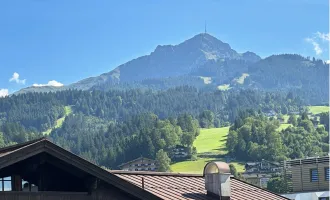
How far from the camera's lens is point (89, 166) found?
17.9 meters

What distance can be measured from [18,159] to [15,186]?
2.88 ft

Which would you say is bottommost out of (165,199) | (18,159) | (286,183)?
(286,183)

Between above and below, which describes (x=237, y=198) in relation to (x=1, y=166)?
below

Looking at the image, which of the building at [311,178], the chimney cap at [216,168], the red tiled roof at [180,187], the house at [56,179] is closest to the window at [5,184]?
the house at [56,179]

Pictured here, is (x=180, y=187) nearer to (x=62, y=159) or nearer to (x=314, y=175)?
(x=62, y=159)

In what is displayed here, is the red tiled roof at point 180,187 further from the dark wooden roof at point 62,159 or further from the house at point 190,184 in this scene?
the dark wooden roof at point 62,159

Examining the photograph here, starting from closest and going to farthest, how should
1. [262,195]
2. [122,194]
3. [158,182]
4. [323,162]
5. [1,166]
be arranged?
[1,166]
[122,194]
[158,182]
[262,195]
[323,162]

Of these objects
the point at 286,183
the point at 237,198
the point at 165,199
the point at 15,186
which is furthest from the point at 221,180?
the point at 286,183

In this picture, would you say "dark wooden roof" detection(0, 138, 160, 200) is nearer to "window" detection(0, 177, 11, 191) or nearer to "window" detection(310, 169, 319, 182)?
"window" detection(0, 177, 11, 191)

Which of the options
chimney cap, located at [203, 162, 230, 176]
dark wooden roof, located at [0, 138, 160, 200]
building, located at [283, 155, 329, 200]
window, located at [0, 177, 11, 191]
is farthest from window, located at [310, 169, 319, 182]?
window, located at [0, 177, 11, 191]

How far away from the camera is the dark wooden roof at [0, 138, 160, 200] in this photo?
16734 mm

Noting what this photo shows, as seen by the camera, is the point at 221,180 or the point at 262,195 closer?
the point at 221,180

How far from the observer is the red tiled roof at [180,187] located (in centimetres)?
2106

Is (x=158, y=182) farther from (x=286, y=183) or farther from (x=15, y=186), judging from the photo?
(x=286, y=183)
